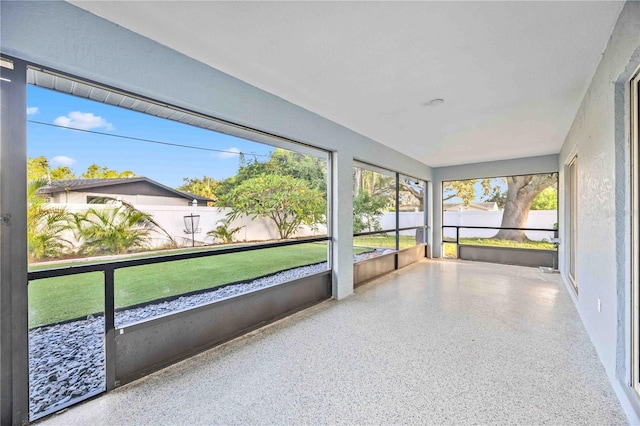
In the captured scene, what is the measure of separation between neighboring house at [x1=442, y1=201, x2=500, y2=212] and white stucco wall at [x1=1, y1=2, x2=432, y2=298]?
4984 millimetres

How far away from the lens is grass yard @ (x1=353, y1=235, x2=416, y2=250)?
4693 millimetres

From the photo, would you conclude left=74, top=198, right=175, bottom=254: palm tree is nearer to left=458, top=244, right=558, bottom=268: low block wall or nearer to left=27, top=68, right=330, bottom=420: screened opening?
left=27, top=68, right=330, bottom=420: screened opening

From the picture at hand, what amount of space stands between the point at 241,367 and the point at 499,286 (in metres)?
4.23

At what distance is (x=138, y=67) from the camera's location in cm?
195

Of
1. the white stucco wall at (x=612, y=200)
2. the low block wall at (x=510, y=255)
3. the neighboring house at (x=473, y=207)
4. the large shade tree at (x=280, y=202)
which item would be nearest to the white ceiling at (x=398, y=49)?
the white stucco wall at (x=612, y=200)

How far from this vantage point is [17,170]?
1562 millimetres

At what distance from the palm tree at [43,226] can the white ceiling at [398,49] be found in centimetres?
123

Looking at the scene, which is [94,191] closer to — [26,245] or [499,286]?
[26,245]

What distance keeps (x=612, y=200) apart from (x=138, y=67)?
3.47m

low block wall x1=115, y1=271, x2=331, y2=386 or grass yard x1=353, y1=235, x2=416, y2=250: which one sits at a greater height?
grass yard x1=353, y1=235, x2=416, y2=250

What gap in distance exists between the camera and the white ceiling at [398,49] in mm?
1712

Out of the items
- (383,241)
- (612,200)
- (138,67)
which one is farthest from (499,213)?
(138,67)

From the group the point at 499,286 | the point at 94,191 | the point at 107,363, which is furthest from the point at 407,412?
the point at 499,286

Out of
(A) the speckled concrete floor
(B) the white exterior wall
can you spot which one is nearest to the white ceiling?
(A) the speckled concrete floor
